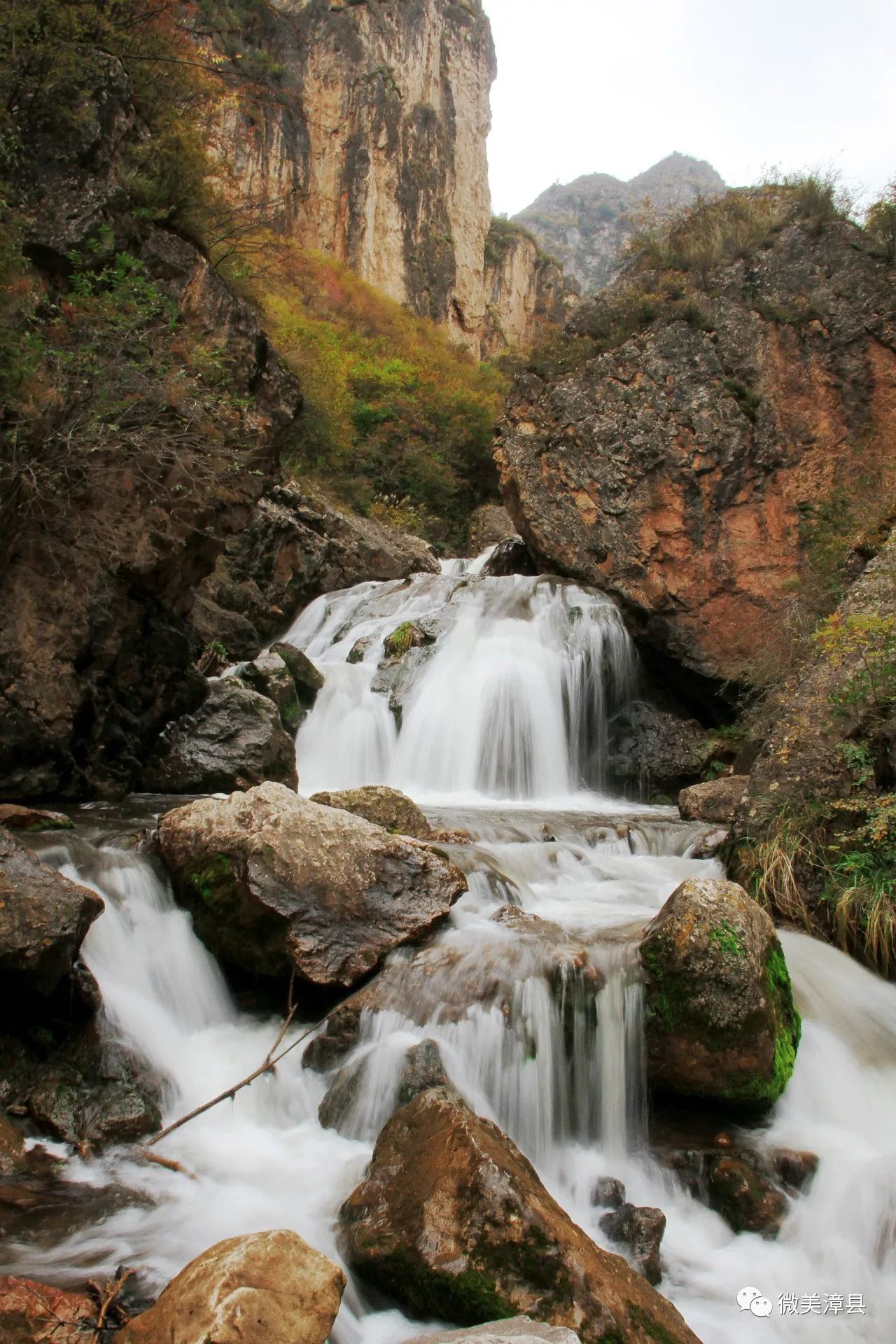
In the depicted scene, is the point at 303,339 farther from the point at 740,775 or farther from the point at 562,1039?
the point at 562,1039

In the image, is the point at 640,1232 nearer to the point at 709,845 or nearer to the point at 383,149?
the point at 709,845

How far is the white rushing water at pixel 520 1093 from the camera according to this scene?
140 inches

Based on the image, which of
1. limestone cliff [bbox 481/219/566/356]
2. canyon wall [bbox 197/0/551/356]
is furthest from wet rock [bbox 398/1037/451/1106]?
limestone cliff [bbox 481/219/566/356]

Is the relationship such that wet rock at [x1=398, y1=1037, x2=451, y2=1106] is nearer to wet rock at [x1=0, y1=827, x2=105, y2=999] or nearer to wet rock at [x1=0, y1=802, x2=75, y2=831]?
wet rock at [x1=0, y1=827, x2=105, y2=999]

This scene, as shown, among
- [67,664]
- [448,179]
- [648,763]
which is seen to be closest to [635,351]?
[648,763]

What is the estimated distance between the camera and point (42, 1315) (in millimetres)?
2658

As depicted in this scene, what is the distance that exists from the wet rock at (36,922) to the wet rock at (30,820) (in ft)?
5.62

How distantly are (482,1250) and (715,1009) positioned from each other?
2000 millimetres

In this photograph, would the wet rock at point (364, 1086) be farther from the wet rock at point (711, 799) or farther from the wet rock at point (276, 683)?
the wet rock at point (276, 683)

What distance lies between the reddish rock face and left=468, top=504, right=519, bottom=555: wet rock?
9106 millimetres

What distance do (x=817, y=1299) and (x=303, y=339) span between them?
26186 millimetres

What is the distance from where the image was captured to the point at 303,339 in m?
25.5

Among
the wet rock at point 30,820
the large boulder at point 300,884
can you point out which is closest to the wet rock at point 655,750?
the large boulder at point 300,884

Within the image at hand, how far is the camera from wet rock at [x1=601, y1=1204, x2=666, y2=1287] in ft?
12.0
